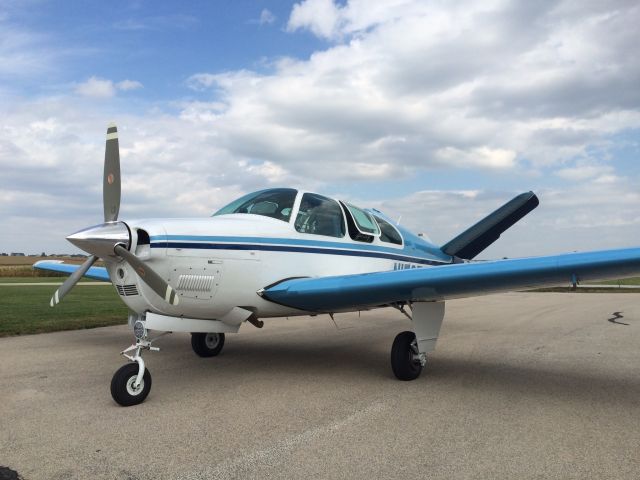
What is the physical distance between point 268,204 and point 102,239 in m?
2.36

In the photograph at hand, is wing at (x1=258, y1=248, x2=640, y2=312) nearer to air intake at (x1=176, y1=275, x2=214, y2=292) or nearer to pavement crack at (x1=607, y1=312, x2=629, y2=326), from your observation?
air intake at (x1=176, y1=275, x2=214, y2=292)

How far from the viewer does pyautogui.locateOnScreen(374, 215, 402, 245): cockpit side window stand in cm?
812

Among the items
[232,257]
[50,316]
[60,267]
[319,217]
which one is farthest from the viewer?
[50,316]

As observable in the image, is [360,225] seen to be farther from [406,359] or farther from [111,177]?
[111,177]

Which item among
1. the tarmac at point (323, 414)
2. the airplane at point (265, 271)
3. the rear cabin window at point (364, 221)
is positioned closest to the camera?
the tarmac at point (323, 414)

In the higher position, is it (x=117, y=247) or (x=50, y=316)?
(x=117, y=247)

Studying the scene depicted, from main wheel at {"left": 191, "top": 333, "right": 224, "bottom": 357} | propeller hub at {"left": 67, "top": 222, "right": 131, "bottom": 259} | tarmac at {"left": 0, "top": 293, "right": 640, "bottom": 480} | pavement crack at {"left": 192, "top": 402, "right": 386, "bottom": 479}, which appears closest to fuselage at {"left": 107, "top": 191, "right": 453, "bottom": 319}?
propeller hub at {"left": 67, "top": 222, "right": 131, "bottom": 259}

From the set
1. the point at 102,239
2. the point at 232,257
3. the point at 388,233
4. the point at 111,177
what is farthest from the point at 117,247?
the point at 388,233

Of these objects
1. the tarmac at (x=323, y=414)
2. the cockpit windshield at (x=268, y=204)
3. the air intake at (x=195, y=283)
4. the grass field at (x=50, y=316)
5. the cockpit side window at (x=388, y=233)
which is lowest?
the grass field at (x=50, y=316)

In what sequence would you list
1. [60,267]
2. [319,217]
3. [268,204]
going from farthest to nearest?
[60,267] → [319,217] → [268,204]

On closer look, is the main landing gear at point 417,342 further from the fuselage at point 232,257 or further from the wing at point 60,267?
the wing at point 60,267

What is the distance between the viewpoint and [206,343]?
7711mm

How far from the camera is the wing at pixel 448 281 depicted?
482 cm

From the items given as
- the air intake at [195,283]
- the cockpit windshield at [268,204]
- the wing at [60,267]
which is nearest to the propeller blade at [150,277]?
the air intake at [195,283]
